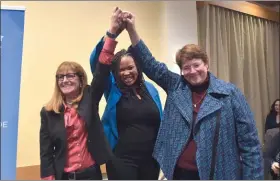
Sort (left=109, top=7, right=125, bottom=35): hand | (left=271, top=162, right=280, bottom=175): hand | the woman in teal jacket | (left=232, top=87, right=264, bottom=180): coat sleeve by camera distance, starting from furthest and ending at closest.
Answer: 1. (left=271, top=162, right=280, bottom=175): hand
2. the woman in teal jacket
3. (left=109, top=7, right=125, bottom=35): hand
4. (left=232, top=87, right=264, bottom=180): coat sleeve

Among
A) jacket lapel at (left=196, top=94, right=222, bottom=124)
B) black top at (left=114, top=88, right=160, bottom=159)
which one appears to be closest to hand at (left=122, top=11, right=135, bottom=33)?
black top at (left=114, top=88, right=160, bottom=159)

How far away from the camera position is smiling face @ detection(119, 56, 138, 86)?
164 cm

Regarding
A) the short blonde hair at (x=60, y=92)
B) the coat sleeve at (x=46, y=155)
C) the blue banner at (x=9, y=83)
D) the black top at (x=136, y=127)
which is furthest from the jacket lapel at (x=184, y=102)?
the blue banner at (x=9, y=83)

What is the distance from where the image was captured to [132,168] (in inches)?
62.9

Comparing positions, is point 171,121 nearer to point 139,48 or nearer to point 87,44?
point 139,48

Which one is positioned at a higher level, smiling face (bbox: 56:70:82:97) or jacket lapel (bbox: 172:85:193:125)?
smiling face (bbox: 56:70:82:97)

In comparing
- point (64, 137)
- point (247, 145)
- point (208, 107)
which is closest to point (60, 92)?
point (64, 137)

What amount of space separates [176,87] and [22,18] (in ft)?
2.81

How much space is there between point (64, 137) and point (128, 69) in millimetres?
458

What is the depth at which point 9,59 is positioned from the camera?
1.62 metres

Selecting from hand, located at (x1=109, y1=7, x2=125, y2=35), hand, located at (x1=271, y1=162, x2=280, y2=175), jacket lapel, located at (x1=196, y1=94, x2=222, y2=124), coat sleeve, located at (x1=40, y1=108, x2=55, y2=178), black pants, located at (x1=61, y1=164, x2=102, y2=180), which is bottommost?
hand, located at (x1=271, y1=162, x2=280, y2=175)

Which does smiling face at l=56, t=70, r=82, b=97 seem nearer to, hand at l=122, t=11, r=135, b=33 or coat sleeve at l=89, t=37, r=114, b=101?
coat sleeve at l=89, t=37, r=114, b=101

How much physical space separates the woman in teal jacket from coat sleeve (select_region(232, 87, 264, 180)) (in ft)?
1.35

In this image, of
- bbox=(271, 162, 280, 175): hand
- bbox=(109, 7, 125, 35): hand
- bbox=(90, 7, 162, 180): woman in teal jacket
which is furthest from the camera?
bbox=(271, 162, 280, 175): hand
